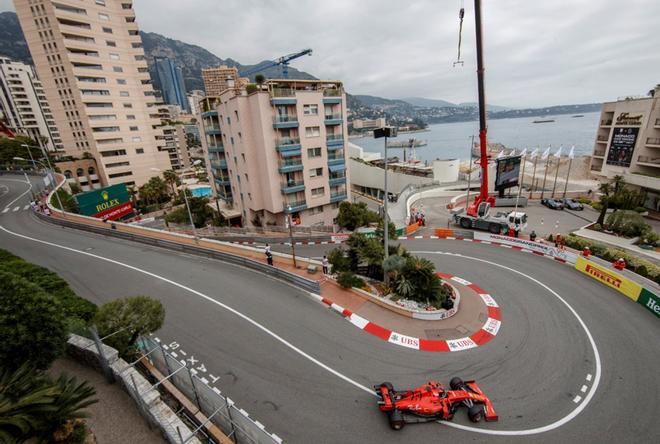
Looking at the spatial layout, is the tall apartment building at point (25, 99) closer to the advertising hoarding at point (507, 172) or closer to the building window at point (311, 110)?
the building window at point (311, 110)

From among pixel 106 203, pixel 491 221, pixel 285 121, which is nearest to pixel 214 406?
pixel 491 221

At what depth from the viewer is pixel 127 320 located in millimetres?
9578

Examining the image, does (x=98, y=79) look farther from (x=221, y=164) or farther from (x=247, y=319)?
(x=247, y=319)

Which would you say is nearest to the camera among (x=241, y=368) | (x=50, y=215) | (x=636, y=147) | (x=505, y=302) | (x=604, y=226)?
(x=241, y=368)

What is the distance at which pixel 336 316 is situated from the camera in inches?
620

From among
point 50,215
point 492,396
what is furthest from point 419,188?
point 50,215

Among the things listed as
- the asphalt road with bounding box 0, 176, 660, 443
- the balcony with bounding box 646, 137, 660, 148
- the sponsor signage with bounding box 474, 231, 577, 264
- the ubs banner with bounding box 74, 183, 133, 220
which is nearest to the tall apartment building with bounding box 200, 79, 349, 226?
the ubs banner with bounding box 74, 183, 133, 220

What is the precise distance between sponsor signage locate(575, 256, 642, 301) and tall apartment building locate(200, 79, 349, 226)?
27.0 meters

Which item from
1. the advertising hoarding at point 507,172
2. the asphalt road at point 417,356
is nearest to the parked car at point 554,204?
the advertising hoarding at point 507,172

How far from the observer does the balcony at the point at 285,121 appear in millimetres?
32281

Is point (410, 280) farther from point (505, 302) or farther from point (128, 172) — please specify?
point (128, 172)

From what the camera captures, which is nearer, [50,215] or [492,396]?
[492,396]

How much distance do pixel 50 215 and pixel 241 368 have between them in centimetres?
4082

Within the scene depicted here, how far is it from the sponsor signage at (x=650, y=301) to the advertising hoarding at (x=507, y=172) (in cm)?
2593
